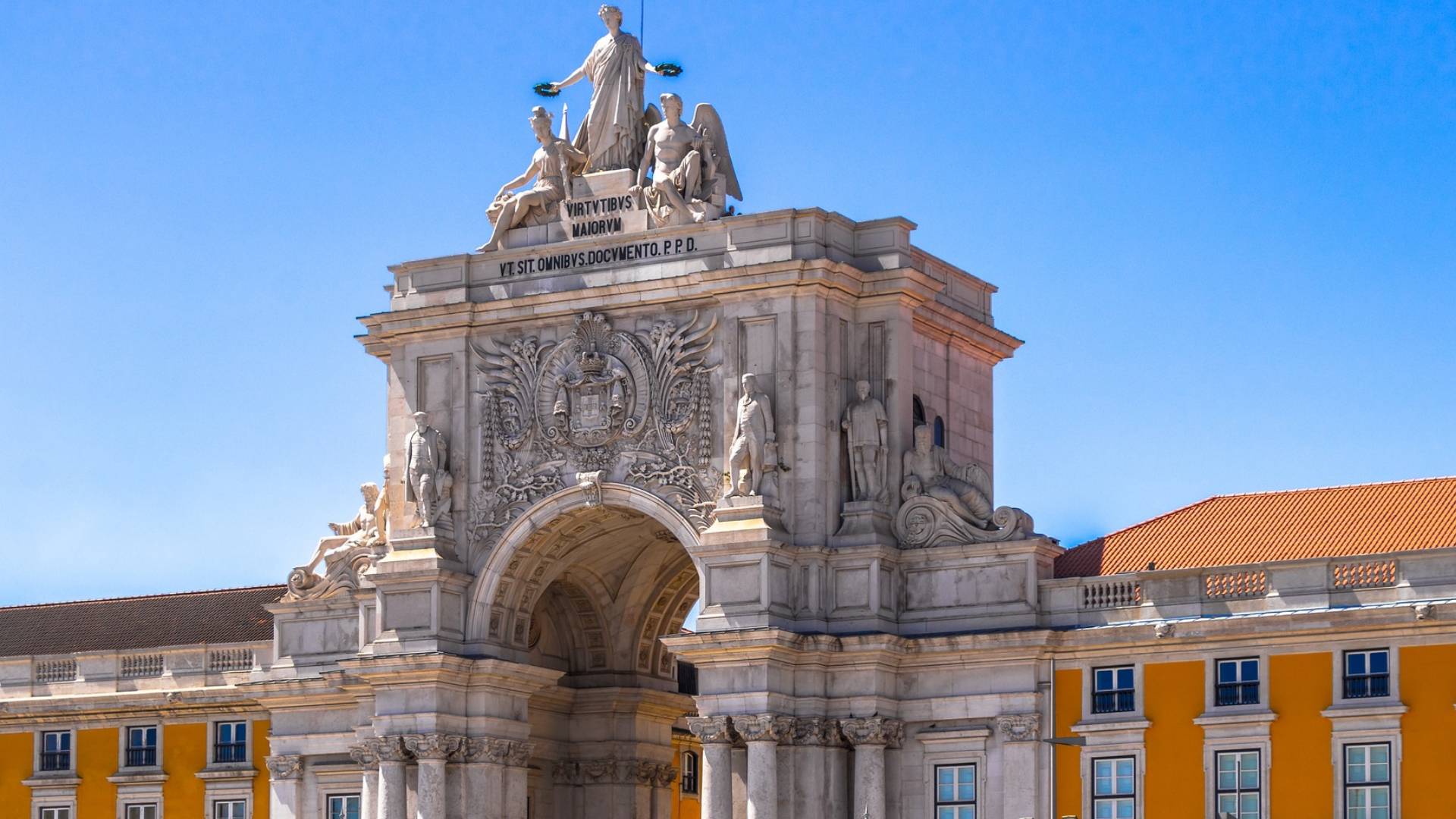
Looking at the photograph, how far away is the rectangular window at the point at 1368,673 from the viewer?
203 ft

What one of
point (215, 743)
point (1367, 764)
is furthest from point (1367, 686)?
point (215, 743)

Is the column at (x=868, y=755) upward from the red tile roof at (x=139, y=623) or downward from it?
downward

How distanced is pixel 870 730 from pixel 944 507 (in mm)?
4685

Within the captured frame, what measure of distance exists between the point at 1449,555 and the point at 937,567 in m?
10.4

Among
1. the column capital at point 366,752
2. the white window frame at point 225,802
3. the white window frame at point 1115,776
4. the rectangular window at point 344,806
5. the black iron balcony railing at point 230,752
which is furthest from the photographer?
the black iron balcony railing at point 230,752

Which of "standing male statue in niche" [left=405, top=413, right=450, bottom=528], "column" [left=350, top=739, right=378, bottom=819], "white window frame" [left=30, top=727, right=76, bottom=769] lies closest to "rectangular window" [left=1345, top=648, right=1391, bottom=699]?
"standing male statue in niche" [left=405, top=413, right=450, bottom=528]

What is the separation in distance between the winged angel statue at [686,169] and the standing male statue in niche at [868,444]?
211 inches

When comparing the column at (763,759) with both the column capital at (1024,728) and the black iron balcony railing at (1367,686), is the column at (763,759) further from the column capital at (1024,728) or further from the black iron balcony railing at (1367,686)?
the black iron balcony railing at (1367,686)

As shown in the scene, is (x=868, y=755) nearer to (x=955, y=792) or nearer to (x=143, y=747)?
(x=955, y=792)

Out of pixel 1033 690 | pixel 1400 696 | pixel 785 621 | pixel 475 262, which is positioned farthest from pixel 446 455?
pixel 1400 696

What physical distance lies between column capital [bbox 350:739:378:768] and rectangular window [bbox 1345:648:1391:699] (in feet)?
67.5

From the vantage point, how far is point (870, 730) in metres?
65.8

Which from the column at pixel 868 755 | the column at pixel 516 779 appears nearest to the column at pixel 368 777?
the column at pixel 516 779

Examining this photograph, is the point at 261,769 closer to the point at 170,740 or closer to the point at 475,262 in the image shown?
the point at 170,740
